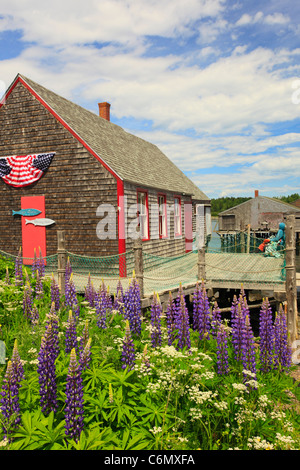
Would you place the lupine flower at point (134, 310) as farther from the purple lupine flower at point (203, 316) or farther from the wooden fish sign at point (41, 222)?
the wooden fish sign at point (41, 222)

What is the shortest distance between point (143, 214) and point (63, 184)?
12.0ft

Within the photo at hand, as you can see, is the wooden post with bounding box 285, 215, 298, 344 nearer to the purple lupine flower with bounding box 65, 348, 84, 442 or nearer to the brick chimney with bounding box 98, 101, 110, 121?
the purple lupine flower with bounding box 65, 348, 84, 442

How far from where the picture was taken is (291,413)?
469 centimetres

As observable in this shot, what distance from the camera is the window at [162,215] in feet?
56.3

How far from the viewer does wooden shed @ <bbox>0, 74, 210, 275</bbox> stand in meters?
13.1

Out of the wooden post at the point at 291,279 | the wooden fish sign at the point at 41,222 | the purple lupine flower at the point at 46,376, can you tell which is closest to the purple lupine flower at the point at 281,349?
the purple lupine flower at the point at 46,376

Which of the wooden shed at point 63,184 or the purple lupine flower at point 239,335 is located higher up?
the wooden shed at point 63,184

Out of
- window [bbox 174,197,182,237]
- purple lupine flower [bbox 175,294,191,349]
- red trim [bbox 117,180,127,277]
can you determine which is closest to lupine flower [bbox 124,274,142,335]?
purple lupine flower [bbox 175,294,191,349]

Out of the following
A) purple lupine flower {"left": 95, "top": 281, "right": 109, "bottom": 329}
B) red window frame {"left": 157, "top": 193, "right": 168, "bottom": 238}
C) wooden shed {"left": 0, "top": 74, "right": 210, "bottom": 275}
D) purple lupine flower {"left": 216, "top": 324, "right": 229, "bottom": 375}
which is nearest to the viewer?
purple lupine flower {"left": 216, "top": 324, "right": 229, "bottom": 375}

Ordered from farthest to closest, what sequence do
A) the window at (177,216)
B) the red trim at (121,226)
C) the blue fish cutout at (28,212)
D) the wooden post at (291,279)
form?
1. the window at (177,216)
2. the blue fish cutout at (28,212)
3. the red trim at (121,226)
4. the wooden post at (291,279)

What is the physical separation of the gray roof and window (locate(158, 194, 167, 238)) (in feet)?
2.09

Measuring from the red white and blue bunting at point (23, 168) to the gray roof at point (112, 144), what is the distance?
6.12 ft

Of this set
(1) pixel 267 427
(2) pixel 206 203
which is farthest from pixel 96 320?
(2) pixel 206 203

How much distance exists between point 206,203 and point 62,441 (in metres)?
26.9
